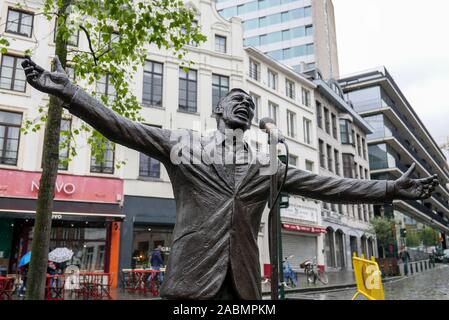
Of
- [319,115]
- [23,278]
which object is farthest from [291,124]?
[23,278]

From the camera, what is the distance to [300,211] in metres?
27.8

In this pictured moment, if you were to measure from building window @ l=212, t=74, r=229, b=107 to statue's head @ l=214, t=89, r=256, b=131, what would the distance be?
70.2ft

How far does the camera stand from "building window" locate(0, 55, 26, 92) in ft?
61.2

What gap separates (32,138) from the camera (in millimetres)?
18422

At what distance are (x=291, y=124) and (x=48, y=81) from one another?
2847 centimetres

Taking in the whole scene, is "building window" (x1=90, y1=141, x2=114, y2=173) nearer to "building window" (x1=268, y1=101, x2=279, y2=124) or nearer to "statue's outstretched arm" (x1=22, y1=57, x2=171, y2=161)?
"building window" (x1=268, y1=101, x2=279, y2=124)

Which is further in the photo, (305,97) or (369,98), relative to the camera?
(369,98)

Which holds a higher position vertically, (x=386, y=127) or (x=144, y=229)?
(x=386, y=127)

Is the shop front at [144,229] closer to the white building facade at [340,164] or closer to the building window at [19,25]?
the building window at [19,25]

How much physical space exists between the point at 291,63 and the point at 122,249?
33716 mm

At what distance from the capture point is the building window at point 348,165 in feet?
119

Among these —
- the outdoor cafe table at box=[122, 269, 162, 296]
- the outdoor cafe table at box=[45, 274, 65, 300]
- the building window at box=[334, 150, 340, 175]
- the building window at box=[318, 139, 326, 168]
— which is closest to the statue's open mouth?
the outdoor cafe table at box=[45, 274, 65, 300]

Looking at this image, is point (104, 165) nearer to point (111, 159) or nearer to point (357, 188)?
point (111, 159)

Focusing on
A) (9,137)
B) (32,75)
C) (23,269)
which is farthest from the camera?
(9,137)
